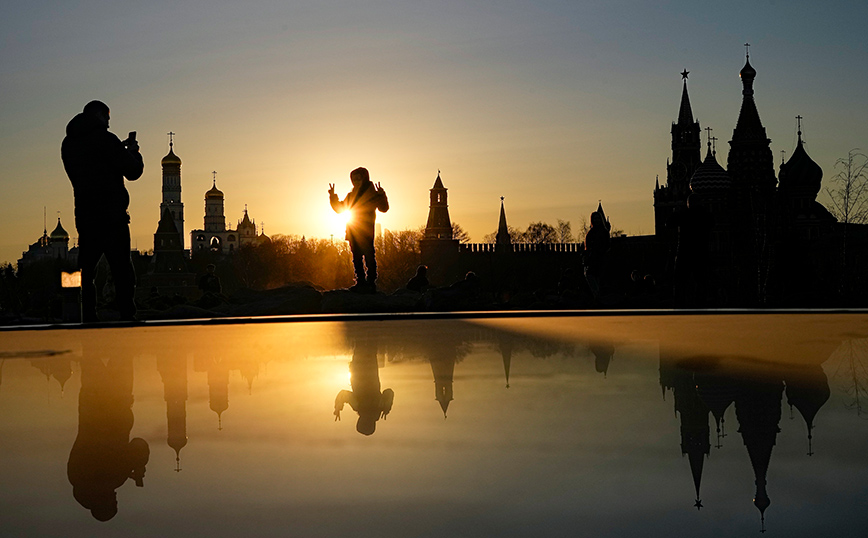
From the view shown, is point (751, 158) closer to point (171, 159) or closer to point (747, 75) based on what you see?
point (747, 75)

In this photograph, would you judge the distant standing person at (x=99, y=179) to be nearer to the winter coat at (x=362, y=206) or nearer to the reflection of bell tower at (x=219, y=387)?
the winter coat at (x=362, y=206)

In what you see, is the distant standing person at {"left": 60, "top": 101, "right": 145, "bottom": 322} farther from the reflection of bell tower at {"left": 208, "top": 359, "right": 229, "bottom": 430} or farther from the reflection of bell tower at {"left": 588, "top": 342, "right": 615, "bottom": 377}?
the reflection of bell tower at {"left": 588, "top": 342, "right": 615, "bottom": 377}

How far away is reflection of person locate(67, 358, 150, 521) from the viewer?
4.51 m

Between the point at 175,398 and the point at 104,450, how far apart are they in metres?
2.25

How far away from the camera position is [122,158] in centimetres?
1883

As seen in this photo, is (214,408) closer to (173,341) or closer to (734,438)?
(734,438)

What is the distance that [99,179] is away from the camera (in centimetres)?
1889

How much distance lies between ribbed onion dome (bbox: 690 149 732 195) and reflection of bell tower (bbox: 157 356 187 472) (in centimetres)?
8458

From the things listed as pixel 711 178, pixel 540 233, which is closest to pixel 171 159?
pixel 540 233

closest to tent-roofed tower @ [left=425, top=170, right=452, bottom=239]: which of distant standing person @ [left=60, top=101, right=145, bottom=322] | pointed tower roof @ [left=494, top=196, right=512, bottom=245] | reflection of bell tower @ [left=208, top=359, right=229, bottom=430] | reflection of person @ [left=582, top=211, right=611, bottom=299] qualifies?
pointed tower roof @ [left=494, top=196, right=512, bottom=245]

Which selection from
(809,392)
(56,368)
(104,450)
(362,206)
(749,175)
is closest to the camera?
(104,450)

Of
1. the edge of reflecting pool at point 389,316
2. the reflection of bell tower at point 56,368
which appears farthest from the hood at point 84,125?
the reflection of bell tower at point 56,368

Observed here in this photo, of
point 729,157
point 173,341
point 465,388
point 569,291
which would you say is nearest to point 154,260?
point 729,157

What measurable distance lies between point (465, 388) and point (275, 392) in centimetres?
164
